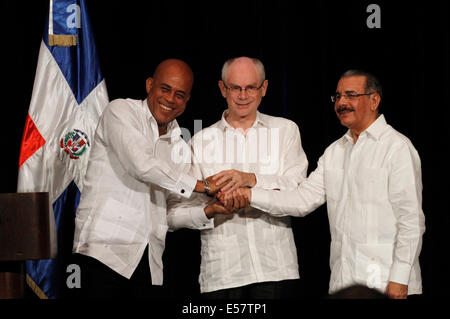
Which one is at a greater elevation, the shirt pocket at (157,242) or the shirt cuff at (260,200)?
the shirt cuff at (260,200)

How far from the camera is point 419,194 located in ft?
9.77

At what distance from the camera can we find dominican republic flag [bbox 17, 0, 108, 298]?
403 cm

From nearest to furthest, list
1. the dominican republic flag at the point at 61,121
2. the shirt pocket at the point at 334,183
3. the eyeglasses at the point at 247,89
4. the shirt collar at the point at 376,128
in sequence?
the shirt collar at the point at 376,128, the shirt pocket at the point at 334,183, the eyeglasses at the point at 247,89, the dominican republic flag at the point at 61,121

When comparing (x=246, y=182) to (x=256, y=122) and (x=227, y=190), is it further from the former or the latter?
(x=256, y=122)

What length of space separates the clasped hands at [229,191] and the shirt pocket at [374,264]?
71 centimetres

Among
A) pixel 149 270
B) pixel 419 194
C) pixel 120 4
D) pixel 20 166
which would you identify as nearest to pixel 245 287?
pixel 149 270

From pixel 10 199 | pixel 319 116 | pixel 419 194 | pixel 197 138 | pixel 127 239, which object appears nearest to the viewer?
pixel 10 199

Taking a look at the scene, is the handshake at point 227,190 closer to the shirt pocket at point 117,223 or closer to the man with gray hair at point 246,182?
the man with gray hair at point 246,182

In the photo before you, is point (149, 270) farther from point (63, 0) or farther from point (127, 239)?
point (63, 0)

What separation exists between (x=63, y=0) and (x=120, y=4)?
1.25 ft

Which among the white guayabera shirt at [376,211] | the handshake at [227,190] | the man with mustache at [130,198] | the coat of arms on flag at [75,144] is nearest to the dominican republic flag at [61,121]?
the coat of arms on flag at [75,144]

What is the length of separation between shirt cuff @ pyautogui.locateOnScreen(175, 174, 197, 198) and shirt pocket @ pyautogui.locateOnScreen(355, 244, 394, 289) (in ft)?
3.13

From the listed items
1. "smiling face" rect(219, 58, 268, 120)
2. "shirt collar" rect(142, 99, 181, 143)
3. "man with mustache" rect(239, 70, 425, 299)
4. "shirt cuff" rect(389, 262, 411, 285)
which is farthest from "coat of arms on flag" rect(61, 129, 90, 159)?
"shirt cuff" rect(389, 262, 411, 285)

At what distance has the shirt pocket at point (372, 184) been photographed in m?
3.05
